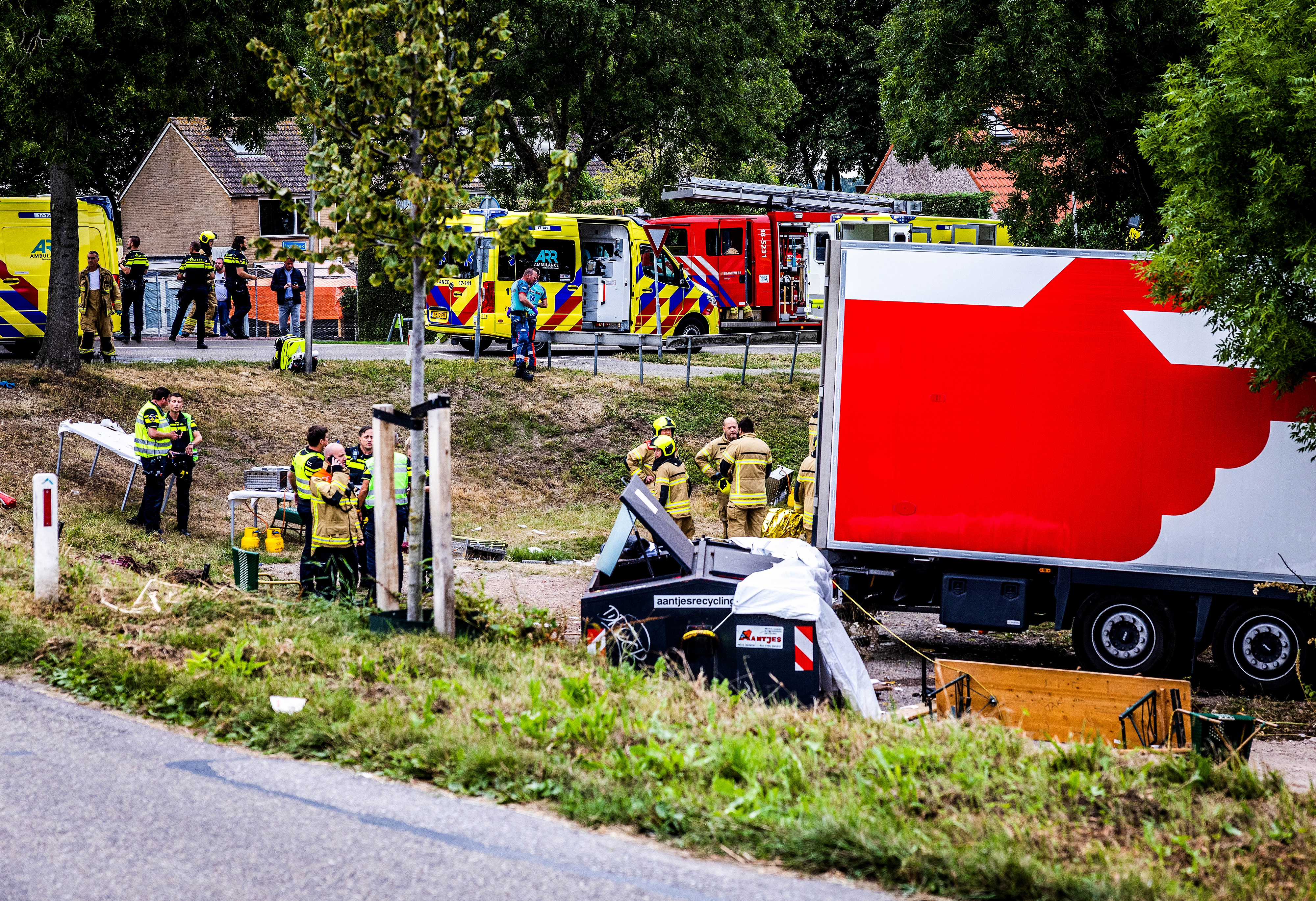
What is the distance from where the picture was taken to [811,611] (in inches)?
317

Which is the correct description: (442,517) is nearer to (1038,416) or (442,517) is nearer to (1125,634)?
(1038,416)

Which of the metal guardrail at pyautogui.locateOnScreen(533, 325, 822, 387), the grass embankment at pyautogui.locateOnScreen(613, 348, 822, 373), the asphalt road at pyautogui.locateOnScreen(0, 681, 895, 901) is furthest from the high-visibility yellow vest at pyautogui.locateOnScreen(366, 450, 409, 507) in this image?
the grass embankment at pyautogui.locateOnScreen(613, 348, 822, 373)

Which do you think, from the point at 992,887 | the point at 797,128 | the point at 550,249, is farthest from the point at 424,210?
the point at 797,128

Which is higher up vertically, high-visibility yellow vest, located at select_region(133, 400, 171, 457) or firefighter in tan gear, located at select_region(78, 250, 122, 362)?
firefighter in tan gear, located at select_region(78, 250, 122, 362)

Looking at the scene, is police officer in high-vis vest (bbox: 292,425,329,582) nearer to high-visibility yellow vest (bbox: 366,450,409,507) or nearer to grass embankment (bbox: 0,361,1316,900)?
high-visibility yellow vest (bbox: 366,450,409,507)

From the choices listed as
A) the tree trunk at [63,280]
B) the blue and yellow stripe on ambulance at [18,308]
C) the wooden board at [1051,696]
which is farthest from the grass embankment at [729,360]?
the wooden board at [1051,696]

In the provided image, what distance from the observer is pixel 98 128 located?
53.4 ft

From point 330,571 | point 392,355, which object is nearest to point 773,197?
point 392,355

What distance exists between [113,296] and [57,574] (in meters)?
12.3

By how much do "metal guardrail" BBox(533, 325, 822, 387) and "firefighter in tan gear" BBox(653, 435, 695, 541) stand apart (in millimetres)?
6446

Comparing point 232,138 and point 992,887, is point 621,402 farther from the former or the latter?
point 992,887

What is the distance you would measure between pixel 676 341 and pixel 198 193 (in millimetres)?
27234

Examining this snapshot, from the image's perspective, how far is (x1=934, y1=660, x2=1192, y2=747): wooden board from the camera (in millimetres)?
8461

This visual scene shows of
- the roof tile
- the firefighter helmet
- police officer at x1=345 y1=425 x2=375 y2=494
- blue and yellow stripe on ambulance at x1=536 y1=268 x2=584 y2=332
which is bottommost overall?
police officer at x1=345 y1=425 x2=375 y2=494
